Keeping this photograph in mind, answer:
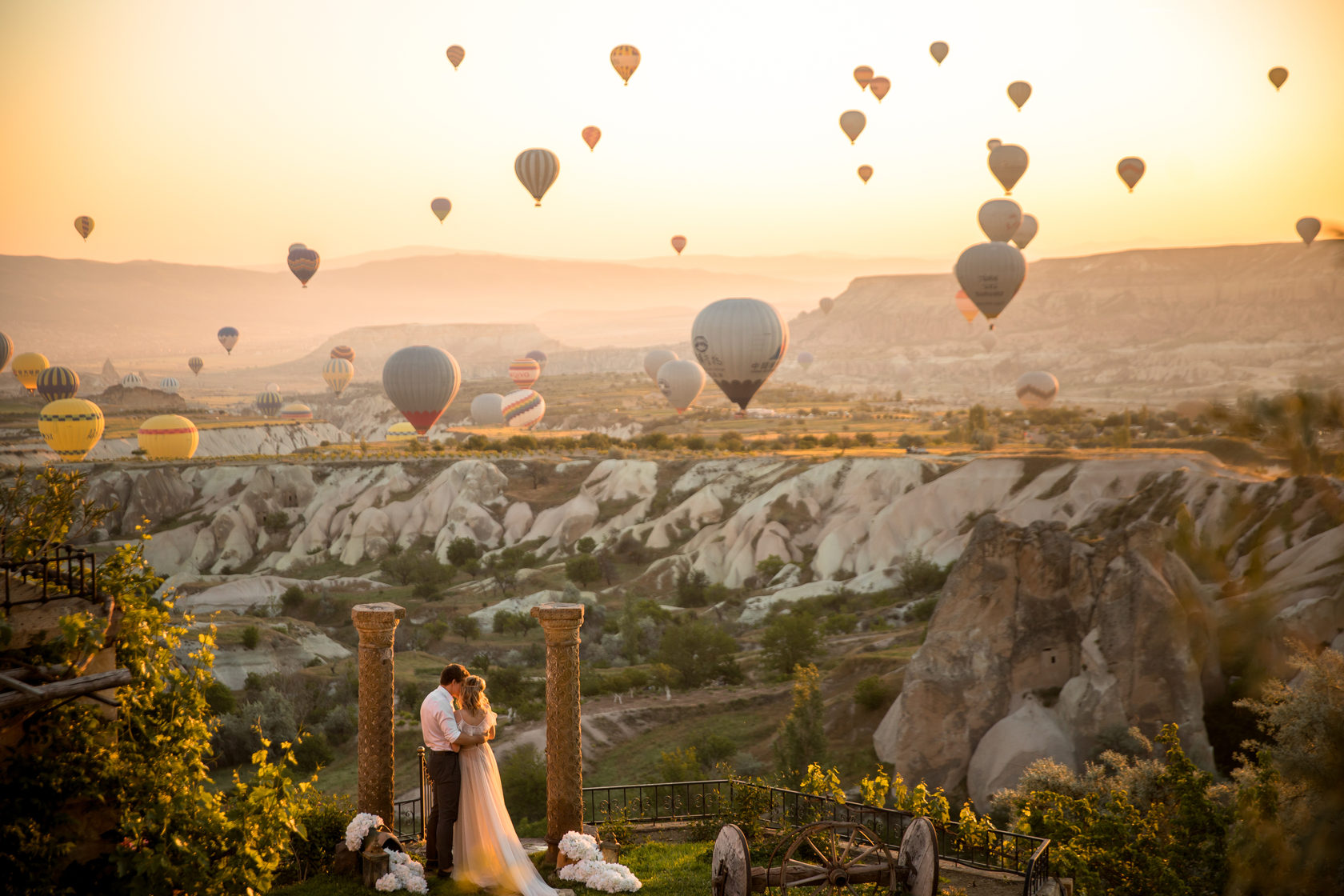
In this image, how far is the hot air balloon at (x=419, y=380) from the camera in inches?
3285

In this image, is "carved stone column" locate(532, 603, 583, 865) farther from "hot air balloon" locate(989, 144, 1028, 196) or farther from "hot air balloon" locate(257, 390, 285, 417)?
"hot air balloon" locate(257, 390, 285, 417)

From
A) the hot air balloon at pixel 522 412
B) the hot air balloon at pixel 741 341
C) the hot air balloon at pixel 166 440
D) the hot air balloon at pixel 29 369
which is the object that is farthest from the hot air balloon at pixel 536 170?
the hot air balloon at pixel 29 369

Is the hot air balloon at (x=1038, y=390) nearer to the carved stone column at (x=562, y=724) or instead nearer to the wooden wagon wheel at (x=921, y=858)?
the carved stone column at (x=562, y=724)

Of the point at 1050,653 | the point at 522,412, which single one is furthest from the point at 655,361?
the point at 1050,653

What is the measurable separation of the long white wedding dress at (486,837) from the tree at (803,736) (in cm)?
1764

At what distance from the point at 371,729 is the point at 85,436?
3657 inches

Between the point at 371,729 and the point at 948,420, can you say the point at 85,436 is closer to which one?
the point at 948,420

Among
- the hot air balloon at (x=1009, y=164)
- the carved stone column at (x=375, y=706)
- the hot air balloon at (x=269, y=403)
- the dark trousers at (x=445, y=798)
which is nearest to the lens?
the dark trousers at (x=445, y=798)

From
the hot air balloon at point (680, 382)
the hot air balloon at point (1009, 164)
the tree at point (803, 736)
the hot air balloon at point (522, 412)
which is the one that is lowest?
the tree at point (803, 736)

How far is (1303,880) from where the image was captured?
8.86 m

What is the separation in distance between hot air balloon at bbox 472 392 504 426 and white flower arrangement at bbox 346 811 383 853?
11675 centimetres

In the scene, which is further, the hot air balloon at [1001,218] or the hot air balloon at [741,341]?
the hot air balloon at [1001,218]

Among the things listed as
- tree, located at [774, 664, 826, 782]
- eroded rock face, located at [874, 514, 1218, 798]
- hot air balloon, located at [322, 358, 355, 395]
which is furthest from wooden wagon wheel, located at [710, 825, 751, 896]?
hot air balloon, located at [322, 358, 355, 395]

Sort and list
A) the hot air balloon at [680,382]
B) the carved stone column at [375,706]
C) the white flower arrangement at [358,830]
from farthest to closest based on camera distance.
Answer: the hot air balloon at [680,382] → the carved stone column at [375,706] → the white flower arrangement at [358,830]
